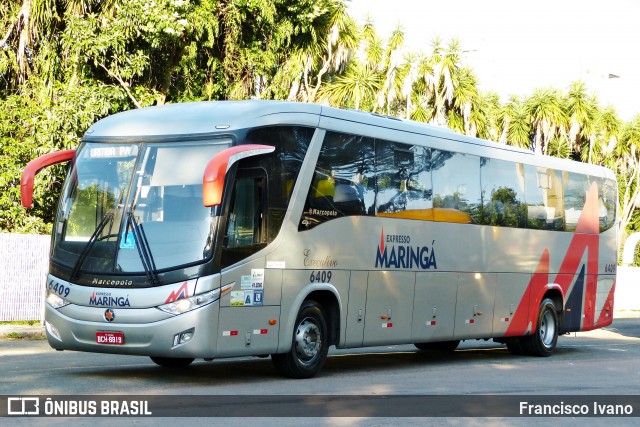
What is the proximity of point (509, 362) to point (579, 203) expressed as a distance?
455cm

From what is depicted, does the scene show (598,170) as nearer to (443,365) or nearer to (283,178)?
(443,365)

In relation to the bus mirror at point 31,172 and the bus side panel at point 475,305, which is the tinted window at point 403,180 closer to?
the bus side panel at point 475,305

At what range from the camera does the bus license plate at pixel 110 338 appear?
41.8 ft

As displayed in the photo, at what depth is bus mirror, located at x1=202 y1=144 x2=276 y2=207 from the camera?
1193 centimetres

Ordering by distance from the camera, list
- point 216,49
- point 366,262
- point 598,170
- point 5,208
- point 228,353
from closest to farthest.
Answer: point 228,353
point 366,262
point 598,170
point 5,208
point 216,49

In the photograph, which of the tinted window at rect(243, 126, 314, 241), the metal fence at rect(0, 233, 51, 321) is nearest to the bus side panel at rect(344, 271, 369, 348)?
the tinted window at rect(243, 126, 314, 241)

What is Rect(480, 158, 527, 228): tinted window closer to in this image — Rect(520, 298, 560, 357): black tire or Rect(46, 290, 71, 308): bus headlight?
Rect(520, 298, 560, 357): black tire

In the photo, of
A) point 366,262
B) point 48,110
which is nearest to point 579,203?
point 366,262

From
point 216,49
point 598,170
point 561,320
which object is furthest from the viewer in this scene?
point 216,49

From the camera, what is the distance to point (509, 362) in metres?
18.7

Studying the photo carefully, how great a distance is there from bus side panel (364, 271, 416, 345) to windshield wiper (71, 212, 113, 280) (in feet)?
13.1

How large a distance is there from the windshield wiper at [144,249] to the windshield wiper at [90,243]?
311mm

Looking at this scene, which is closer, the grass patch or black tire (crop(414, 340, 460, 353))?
the grass patch

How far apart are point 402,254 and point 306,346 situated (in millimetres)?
2710
